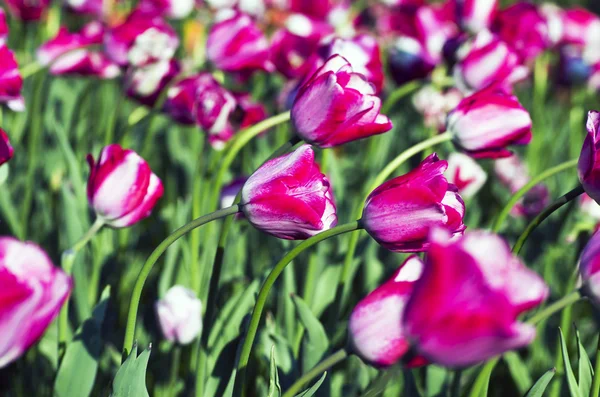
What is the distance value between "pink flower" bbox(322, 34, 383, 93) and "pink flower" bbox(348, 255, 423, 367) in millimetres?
445

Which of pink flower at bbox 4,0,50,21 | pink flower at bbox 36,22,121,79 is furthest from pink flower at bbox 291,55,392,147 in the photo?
pink flower at bbox 4,0,50,21

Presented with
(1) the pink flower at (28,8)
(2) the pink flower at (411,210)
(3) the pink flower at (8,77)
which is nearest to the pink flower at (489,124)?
(2) the pink flower at (411,210)

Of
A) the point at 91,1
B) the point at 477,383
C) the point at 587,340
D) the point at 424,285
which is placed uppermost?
the point at 424,285

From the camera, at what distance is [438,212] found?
61 cm

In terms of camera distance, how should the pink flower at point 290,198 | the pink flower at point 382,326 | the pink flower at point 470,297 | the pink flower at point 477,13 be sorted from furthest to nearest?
the pink flower at point 477,13 < the pink flower at point 290,198 < the pink flower at point 382,326 < the pink flower at point 470,297

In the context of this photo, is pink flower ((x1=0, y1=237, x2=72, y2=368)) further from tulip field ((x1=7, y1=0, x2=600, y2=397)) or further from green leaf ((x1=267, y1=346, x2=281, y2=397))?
green leaf ((x1=267, y1=346, x2=281, y2=397))

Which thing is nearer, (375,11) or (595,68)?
(595,68)

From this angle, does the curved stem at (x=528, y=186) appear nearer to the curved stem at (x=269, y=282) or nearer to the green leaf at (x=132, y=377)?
the curved stem at (x=269, y=282)

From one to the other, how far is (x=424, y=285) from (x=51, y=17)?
1.67m

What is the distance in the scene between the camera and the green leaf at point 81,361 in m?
0.78

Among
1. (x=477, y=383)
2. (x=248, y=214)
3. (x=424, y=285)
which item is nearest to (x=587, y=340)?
(x=477, y=383)

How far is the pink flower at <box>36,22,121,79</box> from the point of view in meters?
1.33

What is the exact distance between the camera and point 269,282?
1.99 ft

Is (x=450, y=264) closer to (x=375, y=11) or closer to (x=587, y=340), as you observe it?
(x=587, y=340)
